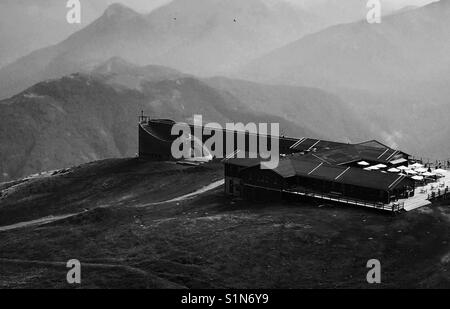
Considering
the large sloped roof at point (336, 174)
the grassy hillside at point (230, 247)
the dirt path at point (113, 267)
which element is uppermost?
the large sloped roof at point (336, 174)

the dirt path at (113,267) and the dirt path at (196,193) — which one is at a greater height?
the dirt path at (196,193)

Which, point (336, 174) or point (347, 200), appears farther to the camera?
point (336, 174)

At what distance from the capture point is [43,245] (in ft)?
283

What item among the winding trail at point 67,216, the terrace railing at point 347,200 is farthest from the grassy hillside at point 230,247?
the winding trail at point 67,216

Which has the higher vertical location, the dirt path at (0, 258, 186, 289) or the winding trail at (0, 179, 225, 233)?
the winding trail at (0, 179, 225, 233)

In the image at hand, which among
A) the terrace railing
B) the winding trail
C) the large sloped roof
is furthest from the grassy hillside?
the large sloped roof

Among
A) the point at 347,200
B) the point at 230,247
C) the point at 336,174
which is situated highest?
the point at 336,174

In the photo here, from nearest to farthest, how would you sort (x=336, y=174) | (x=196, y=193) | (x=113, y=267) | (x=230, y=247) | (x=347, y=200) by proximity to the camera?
(x=113, y=267) → (x=230, y=247) → (x=347, y=200) → (x=336, y=174) → (x=196, y=193)

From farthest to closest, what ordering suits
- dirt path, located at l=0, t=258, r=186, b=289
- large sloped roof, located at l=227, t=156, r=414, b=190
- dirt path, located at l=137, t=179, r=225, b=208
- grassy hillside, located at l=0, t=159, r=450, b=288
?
dirt path, located at l=137, t=179, r=225, b=208 → large sloped roof, located at l=227, t=156, r=414, b=190 → grassy hillside, located at l=0, t=159, r=450, b=288 → dirt path, located at l=0, t=258, r=186, b=289

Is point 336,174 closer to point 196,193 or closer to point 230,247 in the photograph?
point 230,247

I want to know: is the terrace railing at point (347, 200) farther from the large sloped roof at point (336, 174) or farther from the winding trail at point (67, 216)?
the winding trail at point (67, 216)

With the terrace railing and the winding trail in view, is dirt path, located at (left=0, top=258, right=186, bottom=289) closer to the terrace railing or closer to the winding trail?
the winding trail

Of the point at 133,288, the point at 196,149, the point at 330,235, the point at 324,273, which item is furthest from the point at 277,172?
the point at 196,149

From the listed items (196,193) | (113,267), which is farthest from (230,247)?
(196,193)
